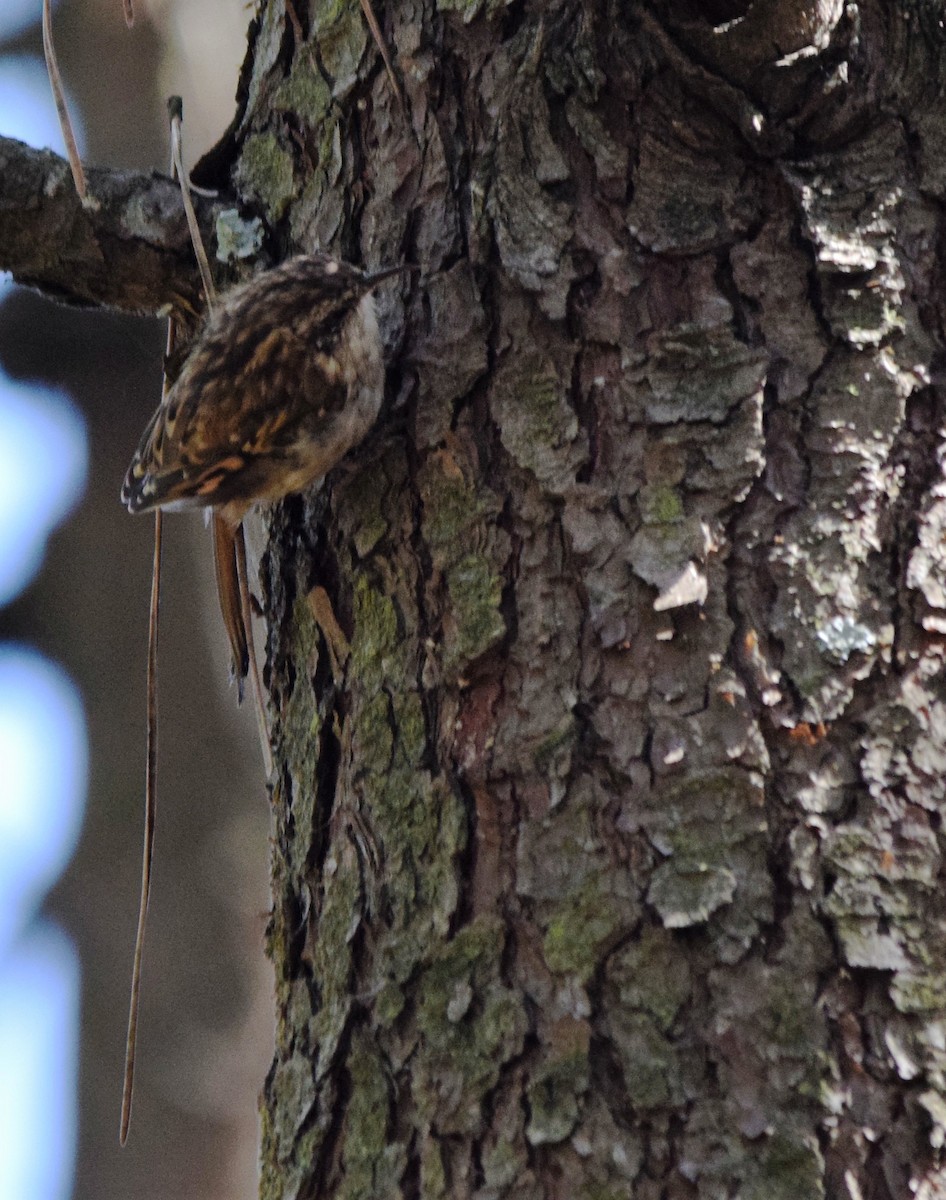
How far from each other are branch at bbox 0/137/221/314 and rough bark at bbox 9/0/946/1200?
0.35m

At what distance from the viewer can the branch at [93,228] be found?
2.10 m

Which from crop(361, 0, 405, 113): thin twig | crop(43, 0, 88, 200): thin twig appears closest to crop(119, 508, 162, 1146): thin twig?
crop(43, 0, 88, 200): thin twig

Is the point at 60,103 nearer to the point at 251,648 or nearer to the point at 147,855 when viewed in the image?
the point at 251,648

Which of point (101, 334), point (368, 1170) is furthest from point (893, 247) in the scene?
point (101, 334)

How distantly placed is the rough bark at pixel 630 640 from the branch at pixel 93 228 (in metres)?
0.35

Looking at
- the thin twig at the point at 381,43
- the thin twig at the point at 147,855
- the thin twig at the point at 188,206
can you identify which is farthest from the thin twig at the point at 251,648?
the thin twig at the point at 381,43

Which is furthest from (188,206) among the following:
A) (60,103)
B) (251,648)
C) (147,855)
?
(147,855)

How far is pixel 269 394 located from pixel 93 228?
0.40 m

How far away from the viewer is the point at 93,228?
2115mm

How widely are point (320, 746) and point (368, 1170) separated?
0.57 meters

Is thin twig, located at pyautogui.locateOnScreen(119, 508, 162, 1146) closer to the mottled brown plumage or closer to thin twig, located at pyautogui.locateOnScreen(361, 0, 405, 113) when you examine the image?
the mottled brown plumage

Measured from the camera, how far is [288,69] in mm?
2240

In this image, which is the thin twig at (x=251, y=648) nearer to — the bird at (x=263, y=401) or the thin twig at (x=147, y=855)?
the bird at (x=263, y=401)

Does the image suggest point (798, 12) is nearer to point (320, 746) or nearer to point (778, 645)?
point (778, 645)
